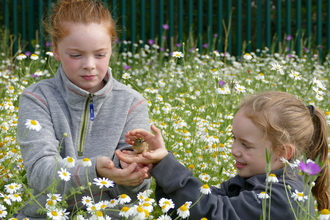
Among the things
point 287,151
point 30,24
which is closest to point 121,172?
point 287,151

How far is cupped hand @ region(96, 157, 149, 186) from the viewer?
185 centimetres

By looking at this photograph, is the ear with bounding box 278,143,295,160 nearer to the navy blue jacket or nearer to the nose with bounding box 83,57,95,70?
the navy blue jacket

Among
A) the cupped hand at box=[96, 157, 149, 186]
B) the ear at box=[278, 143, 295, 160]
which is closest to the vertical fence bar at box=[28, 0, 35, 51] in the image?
the cupped hand at box=[96, 157, 149, 186]

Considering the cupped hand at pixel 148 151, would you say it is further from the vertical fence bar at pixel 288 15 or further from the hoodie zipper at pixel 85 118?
the vertical fence bar at pixel 288 15

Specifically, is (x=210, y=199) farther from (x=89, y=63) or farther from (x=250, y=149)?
(x=89, y=63)

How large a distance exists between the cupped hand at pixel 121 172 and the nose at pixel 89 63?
0.40 m

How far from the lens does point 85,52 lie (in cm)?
207

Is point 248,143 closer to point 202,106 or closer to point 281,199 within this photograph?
point 281,199

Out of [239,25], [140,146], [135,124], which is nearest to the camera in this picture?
[140,146]

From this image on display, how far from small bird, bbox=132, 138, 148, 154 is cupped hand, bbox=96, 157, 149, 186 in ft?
0.23

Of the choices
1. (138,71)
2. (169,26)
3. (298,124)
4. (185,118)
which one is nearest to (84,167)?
(298,124)

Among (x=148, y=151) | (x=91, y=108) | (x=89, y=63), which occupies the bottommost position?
(x=148, y=151)

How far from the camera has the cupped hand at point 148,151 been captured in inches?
74.7

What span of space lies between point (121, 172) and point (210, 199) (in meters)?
0.34
